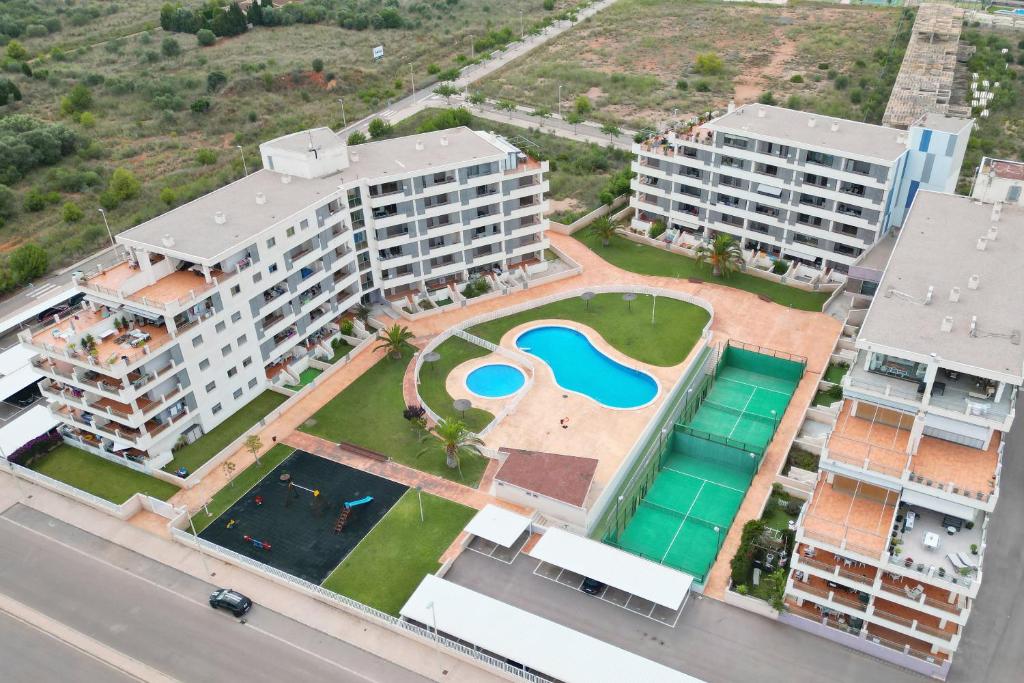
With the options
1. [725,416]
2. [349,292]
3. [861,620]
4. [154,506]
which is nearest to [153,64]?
[349,292]

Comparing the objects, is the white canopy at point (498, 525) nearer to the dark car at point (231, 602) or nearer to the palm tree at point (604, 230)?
the dark car at point (231, 602)

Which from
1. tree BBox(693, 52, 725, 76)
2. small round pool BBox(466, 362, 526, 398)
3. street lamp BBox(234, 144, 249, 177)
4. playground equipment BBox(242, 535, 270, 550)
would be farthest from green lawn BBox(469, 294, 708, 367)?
tree BBox(693, 52, 725, 76)

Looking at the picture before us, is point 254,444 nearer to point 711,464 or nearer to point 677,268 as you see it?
point 711,464

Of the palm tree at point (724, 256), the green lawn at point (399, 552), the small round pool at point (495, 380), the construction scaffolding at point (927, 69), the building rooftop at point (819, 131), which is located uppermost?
the building rooftop at point (819, 131)

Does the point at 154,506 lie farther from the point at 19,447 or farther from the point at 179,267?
the point at 179,267

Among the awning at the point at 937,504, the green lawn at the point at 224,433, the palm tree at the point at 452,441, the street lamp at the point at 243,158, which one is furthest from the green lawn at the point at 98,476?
the street lamp at the point at 243,158

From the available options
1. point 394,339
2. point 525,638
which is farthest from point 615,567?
point 394,339
